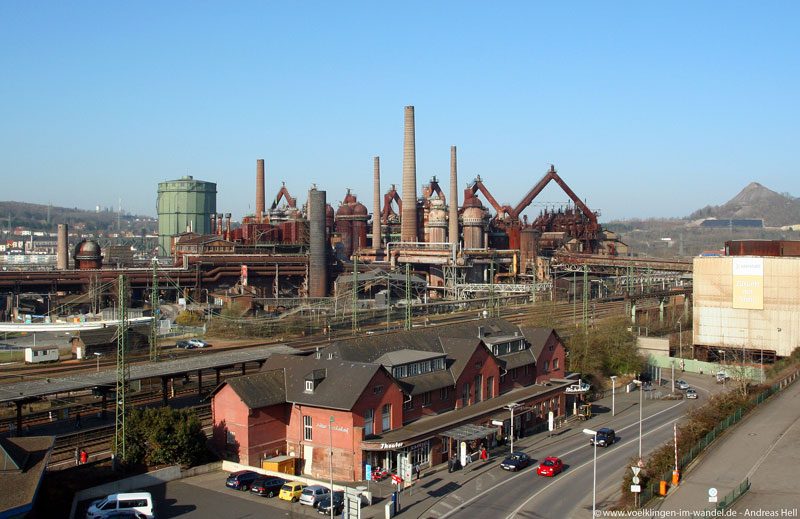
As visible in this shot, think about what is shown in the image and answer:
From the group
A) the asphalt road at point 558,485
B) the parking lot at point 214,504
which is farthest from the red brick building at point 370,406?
the parking lot at point 214,504

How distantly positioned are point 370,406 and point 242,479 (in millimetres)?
4989

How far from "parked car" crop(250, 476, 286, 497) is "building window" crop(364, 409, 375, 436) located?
3581mm

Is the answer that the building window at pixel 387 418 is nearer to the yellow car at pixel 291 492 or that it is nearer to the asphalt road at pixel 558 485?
the asphalt road at pixel 558 485

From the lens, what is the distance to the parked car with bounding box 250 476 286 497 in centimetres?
2309

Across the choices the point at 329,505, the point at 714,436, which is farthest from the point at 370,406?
the point at 714,436

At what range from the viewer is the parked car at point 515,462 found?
25658mm

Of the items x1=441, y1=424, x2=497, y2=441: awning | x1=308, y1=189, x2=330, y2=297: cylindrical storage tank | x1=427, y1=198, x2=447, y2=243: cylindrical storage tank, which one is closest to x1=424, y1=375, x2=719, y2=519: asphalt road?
x1=441, y1=424, x2=497, y2=441: awning

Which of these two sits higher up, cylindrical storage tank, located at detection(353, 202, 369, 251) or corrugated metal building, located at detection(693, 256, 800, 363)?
cylindrical storage tank, located at detection(353, 202, 369, 251)

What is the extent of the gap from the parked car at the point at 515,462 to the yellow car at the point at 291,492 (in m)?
7.32

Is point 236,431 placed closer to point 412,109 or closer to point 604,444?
point 604,444

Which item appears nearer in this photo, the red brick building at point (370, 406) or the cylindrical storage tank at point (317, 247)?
the red brick building at point (370, 406)

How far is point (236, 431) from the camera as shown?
26719mm

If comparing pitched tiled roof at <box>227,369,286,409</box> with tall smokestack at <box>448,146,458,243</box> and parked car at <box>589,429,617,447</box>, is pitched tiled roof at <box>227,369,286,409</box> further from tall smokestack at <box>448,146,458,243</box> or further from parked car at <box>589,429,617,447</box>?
tall smokestack at <box>448,146,458,243</box>

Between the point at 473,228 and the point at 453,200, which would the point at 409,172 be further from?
the point at 473,228
